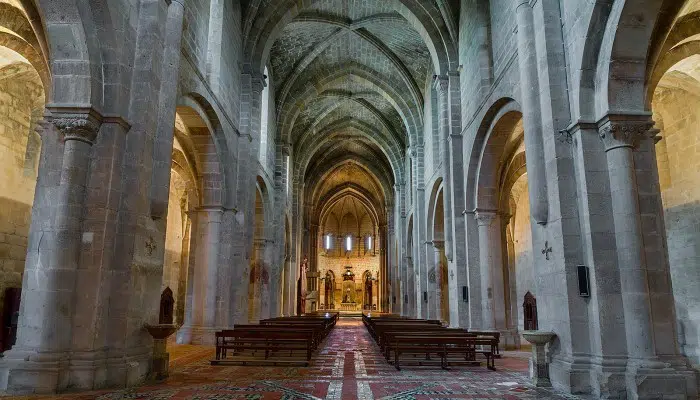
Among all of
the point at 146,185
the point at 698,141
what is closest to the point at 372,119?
the point at 698,141

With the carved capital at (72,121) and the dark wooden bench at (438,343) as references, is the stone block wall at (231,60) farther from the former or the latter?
the dark wooden bench at (438,343)

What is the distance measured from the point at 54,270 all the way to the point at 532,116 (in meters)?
8.60

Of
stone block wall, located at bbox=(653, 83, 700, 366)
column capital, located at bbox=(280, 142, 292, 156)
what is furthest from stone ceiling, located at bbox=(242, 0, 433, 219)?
stone block wall, located at bbox=(653, 83, 700, 366)

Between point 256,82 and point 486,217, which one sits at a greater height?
point 256,82

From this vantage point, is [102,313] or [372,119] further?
[372,119]

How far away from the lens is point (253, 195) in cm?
1772

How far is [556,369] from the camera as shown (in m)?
7.98

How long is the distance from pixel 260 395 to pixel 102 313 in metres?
2.80

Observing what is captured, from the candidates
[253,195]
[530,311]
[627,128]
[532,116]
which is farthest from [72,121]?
[530,311]

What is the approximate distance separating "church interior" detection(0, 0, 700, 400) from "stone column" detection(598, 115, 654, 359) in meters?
0.03

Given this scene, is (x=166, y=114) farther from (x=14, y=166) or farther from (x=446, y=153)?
(x=446, y=153)

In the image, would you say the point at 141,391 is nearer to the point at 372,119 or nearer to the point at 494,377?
the point at 494,377

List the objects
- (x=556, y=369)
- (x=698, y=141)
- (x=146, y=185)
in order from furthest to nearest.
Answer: (x=698, y=141)
(x=146, y=185)
(x=556, y=369)

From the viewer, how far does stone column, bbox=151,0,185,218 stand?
30.5ft
